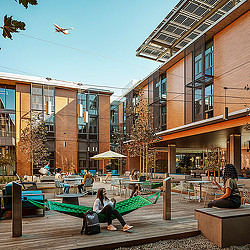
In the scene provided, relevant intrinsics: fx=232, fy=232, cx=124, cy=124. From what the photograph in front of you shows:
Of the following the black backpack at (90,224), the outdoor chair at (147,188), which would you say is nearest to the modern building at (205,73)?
the outdoor chair at (147,188)

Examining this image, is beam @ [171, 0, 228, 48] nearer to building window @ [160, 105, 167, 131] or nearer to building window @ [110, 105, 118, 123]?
building window @ [160, 105, 167, 131]

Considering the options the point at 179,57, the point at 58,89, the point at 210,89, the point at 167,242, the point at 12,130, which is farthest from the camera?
the point at 58,89

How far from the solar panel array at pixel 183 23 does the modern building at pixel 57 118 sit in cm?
782

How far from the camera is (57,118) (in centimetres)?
2259

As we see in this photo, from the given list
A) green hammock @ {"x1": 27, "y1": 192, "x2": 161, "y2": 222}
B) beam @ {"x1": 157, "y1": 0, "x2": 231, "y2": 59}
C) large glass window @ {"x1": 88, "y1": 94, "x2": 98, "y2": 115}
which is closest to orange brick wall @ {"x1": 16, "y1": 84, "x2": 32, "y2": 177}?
large glass window @ {"x1": 88, "y1": 94, "x2": 98, "y2": 115}

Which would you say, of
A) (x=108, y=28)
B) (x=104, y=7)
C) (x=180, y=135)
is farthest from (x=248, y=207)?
(x=108, y=28)

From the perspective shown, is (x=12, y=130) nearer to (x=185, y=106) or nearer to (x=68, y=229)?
(x=185, y=106)

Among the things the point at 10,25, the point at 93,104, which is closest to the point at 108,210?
the point at 10,25

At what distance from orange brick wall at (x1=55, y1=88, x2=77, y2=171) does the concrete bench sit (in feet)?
63.3

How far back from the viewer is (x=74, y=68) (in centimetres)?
1554

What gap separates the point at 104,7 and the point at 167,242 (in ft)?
34.0

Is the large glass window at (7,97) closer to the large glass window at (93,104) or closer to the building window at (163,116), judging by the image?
the large glass window at (93,104)

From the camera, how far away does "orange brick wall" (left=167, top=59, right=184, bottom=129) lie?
1653 centimetres

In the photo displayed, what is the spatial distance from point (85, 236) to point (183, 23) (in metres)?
15.0
